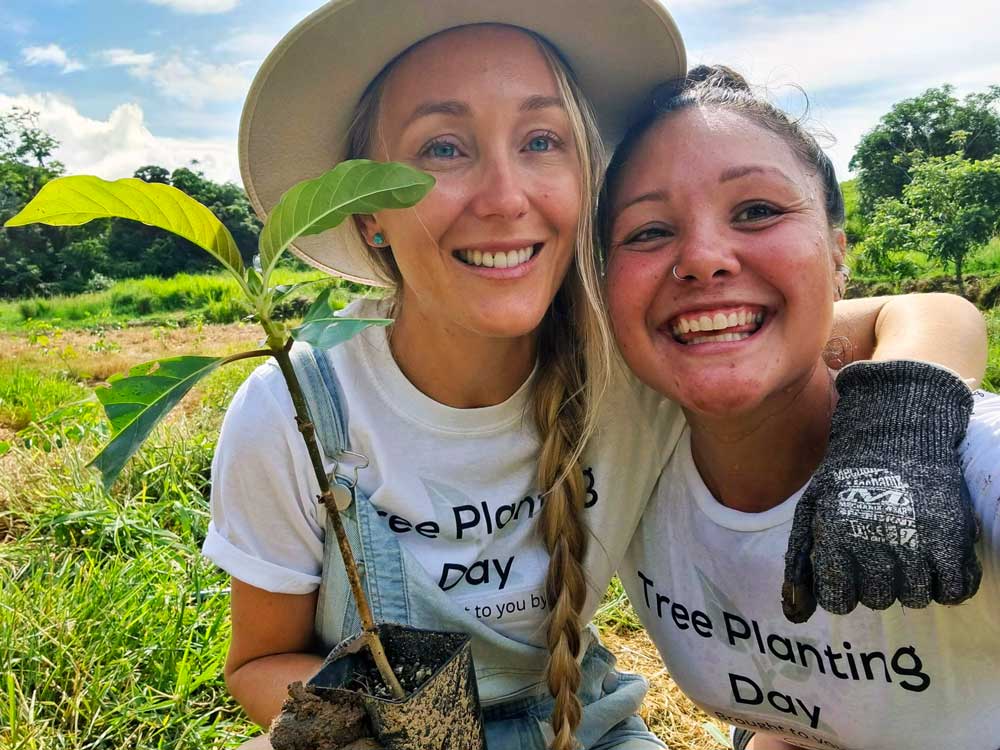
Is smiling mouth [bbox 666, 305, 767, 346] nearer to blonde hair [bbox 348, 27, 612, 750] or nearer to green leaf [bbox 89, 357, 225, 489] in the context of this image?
blonde hair [bbox 348, 27, 612, 750]

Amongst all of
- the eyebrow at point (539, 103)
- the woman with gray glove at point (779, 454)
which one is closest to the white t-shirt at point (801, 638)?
the woman with gray glove at point (779, 454)

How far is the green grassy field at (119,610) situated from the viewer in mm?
2191

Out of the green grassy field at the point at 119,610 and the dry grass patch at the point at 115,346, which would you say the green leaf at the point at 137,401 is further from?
the dry grass patch at the point at 115,346

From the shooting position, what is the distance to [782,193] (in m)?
1.32

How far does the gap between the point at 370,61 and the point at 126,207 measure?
839 mm

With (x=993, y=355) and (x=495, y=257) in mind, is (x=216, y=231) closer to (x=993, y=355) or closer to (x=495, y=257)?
(x=495, y=257)

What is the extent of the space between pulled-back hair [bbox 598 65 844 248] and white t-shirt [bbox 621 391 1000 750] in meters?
0.52

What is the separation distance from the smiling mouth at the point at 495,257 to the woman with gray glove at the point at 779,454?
0.62 ft

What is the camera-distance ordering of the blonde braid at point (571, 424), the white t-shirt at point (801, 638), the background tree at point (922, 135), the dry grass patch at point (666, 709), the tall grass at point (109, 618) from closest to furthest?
the white t-shirt at point (801, 638) < the blonde braid at point (571, 424) < the tall grass at point (109, 618) < the dry grass patch at point (666, 709) < the background tree at point (922, 135)

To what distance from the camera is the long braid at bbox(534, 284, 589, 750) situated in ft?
4.68

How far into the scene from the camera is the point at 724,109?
139cm

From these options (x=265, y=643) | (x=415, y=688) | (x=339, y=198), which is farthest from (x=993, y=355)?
(x=339, y=198)

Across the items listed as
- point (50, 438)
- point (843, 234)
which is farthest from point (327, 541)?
point (50, 438)

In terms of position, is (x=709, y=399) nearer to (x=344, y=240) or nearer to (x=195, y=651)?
(x=344, y=240)
